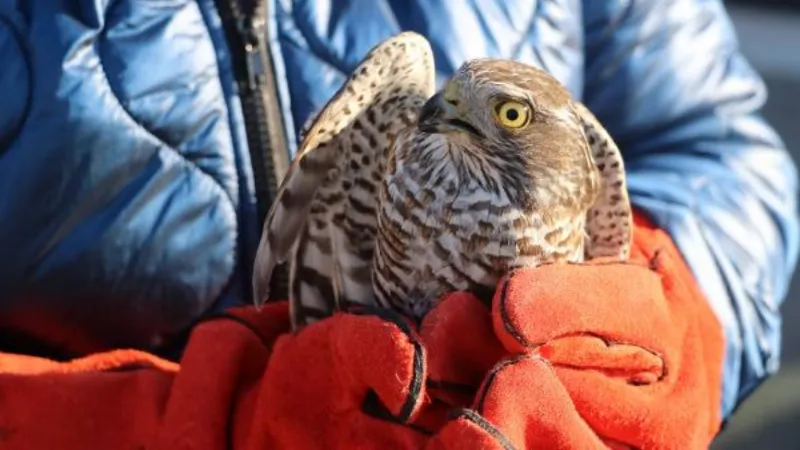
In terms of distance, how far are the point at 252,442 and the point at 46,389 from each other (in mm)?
298

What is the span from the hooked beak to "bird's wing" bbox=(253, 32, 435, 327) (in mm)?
127

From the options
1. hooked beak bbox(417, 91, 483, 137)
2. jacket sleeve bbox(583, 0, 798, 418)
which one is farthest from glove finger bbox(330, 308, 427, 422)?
jacket sleeve bbox(583, 0, 798, 418)

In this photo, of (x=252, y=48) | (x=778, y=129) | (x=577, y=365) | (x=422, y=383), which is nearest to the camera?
(x=422, y=383)

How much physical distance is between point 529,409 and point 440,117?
1.39 ft

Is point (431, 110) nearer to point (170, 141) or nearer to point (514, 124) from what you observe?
point (514, 124)

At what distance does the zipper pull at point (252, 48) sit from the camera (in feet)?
5.17

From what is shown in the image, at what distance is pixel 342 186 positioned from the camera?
5.48 ft

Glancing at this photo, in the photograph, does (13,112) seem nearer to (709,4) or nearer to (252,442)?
(252,442)

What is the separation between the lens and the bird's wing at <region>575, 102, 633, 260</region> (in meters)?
1.59

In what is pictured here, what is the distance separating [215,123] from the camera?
157 cm

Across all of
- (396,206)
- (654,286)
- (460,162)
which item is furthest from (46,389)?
(654,286)

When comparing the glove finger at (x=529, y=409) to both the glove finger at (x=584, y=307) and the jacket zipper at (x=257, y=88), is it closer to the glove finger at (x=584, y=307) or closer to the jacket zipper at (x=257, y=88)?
the glove finger at (x=584, y=307)

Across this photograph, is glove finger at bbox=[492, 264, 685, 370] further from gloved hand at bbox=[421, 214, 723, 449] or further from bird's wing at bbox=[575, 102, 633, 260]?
bird's wing at bbox=[575, 102, 633, 260]

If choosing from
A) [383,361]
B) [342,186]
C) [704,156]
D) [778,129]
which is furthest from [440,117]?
[778,129]
